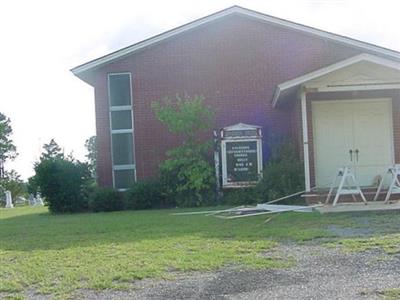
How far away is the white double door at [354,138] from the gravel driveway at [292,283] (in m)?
10.3

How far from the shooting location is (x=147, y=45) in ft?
Result: 65.8

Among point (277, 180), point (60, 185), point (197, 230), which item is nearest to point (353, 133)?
point (277, 180)

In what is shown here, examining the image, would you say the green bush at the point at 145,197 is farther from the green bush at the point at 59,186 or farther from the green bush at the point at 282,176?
the green bush at the point at 282,176

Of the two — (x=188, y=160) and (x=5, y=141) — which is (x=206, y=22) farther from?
(x=5, y=141)

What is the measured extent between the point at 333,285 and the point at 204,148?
519 inches

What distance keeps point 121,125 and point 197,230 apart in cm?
1076

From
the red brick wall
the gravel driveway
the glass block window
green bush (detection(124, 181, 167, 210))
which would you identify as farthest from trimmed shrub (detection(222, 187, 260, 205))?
the gravel driveway

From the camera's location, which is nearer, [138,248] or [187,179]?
[138,248]

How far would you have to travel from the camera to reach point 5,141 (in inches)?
3019

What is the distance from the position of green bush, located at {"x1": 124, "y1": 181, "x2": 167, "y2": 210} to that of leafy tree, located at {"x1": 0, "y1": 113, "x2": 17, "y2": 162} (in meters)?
60.1

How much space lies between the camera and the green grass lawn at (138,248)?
6.37 meters

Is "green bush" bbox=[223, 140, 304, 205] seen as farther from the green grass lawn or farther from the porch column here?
the green grass lawn

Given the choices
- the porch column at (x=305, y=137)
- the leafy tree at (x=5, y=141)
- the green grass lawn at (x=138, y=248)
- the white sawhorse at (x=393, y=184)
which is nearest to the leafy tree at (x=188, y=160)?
the porch column at (x=305, y=137)

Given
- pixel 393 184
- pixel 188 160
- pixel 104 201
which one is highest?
pixel 188 160
